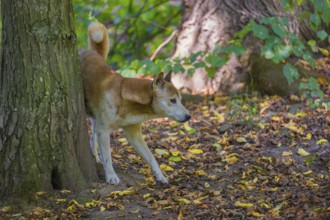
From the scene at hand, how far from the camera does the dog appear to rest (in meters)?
6.03

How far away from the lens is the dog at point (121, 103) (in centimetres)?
603

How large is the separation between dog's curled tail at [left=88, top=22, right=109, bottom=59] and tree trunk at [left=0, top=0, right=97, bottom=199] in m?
1.43

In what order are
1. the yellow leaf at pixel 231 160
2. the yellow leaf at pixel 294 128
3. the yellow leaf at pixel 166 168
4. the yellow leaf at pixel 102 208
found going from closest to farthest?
the yellow leaf at pixel 102 208
the yellow leaf at pixel 166 168
the yellow leaf at pixel 231 160
the yellow leaf at pixel 294 128

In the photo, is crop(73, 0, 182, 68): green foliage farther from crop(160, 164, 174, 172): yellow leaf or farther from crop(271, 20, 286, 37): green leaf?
crop(160, 164, 174, 172): yellow leaf

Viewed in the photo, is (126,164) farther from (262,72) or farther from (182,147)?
(262,72)

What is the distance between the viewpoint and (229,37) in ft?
30.4

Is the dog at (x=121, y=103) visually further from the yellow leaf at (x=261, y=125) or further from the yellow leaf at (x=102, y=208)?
the yellow leaf at (x=261, y=125)

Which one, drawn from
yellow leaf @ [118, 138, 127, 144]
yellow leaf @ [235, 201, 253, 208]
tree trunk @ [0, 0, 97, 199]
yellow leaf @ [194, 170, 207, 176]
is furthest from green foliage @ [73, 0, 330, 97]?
tree trunk @ [0, 0, 97, 199]

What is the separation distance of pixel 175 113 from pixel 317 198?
5.54 ft

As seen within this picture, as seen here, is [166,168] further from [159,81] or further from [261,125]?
[261,125]

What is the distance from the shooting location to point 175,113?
6.20 metres

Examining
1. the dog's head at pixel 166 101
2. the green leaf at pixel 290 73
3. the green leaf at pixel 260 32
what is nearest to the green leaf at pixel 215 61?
the green leaf at pixel 260 32

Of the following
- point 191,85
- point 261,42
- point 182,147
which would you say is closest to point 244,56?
point 261,42

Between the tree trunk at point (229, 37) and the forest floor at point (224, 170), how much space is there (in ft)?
0.94
